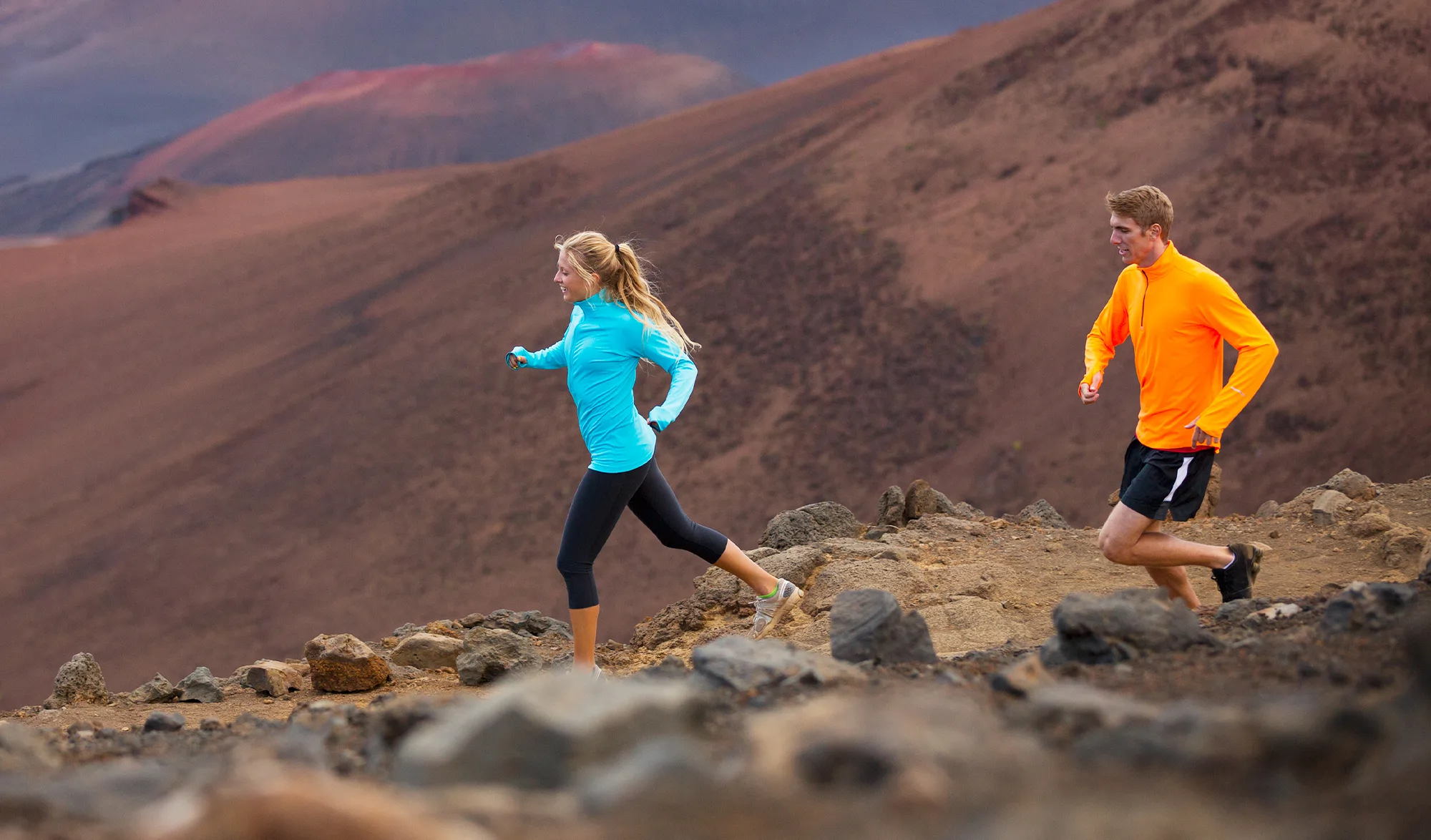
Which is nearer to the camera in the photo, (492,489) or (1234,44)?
(492,489)

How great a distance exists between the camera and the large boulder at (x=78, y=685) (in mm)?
6246

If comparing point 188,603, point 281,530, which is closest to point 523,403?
point 281,530

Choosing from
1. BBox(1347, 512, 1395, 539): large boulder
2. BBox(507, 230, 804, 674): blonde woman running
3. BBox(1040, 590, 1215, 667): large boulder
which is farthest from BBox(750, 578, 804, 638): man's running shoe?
BBox(1347, 512, 1395, 539): large boulder

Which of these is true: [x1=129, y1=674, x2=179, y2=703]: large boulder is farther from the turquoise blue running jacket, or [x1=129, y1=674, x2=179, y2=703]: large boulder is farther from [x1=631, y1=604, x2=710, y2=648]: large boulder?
the turquoise blue running jacket

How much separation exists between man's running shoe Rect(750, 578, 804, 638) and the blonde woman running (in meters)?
0.73

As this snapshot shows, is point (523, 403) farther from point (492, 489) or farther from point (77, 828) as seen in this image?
point (77, 828)

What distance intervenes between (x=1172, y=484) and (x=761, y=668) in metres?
2.01

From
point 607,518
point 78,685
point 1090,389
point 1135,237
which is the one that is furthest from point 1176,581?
point 78,685

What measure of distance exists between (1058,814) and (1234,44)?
67.9ft

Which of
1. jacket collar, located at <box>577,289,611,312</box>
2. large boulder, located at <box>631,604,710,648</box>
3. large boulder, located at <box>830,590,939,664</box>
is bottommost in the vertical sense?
large boulder, located at <box>631,604,710,648</box>

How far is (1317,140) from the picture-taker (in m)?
16.4

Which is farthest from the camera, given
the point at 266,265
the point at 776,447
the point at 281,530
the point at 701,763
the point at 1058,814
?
the point at 266,265

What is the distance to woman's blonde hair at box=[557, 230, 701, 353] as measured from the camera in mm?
4715

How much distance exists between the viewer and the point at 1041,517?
8.28m
